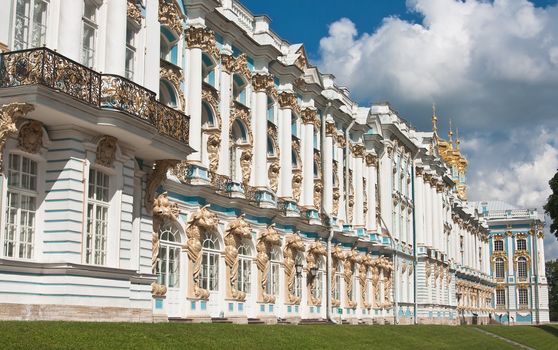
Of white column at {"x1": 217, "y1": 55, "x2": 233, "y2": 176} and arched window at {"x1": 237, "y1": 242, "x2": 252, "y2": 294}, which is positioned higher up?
white column at {"x1": 217, "y1": 55, "x2": 233, "y2": 176}

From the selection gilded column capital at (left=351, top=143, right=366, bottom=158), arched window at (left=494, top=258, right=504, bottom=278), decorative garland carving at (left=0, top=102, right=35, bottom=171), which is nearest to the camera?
decorative garland carving at (left=0, top=102, right=35, bottom=171)

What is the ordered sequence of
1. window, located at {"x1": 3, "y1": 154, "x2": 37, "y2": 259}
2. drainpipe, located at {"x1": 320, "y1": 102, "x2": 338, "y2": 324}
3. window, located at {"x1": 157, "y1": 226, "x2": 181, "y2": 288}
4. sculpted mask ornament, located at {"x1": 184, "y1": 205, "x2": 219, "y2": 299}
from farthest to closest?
drainpipe, located at {"x1": 320, "y1": 102, "x2": 338, "y2": 324}
sculpted mask ornament, located at {"x1": 184, "y1": 205, "x2": 219, "y2": 299}
window, located at {"x1": 157, "y1": 226, "x2": 181, "y2": 288}
window, located at {"x1": 3, "y1": 154, "x2": 37, "y2": 259}

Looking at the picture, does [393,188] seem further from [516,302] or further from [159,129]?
[516,302]

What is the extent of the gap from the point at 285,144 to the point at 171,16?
1124 centimetres

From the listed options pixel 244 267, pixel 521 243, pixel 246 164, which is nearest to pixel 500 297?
pixel 521 243

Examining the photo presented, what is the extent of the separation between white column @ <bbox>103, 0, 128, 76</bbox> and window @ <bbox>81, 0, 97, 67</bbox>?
0.35 m

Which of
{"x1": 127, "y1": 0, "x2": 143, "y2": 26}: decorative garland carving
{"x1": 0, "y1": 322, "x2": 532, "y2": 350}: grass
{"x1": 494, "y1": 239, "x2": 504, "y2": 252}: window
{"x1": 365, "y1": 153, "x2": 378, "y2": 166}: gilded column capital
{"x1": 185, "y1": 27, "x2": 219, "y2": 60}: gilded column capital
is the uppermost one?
{"x1": 185, "y1": 27, "x2": 219, "y2": 60}: gilded column capital

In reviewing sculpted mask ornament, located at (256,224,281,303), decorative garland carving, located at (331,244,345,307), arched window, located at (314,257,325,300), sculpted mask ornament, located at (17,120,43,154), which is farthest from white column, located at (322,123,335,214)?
sculpted mask ornament, located at (17,120,43,154)

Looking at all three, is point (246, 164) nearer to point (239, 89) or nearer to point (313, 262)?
point (239, 89)

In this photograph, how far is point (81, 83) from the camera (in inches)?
752

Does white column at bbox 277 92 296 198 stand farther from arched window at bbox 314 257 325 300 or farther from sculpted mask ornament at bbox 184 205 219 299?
sculpted mask ornament at bbox 184 205 219 299

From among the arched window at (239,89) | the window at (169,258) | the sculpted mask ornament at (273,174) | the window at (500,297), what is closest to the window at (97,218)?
the window at (169,258)

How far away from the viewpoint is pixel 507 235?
104625 millimetres

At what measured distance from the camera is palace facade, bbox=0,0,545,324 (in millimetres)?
18656
